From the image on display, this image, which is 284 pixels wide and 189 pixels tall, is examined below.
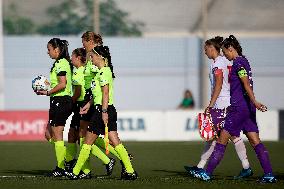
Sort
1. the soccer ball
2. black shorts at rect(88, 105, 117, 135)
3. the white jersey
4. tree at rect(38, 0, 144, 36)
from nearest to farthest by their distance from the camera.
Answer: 1. black shorts at rect(88, 105, 117, 135)
2. the white jersey
3. the soccer ball
4. tree at rect(38, 0, 144, 36)

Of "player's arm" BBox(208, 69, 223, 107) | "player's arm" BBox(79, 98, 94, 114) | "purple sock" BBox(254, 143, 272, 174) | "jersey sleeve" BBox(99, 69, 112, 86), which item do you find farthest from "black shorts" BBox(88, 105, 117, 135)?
"purple sock" BBox(254, 143, 272, 174)

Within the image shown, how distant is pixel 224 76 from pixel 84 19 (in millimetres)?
38237

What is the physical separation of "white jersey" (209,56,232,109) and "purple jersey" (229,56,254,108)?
1.74ft

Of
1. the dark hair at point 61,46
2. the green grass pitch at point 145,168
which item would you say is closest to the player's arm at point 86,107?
the dark hair at point 61,46

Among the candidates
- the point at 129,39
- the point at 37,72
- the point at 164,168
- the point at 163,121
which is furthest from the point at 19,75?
the point at 164,168

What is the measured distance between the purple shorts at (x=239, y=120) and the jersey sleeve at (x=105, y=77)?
5.90 ft

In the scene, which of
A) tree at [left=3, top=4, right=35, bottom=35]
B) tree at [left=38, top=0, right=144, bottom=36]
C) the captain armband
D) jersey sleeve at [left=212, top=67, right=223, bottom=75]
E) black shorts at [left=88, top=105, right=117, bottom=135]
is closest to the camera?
the captain armband

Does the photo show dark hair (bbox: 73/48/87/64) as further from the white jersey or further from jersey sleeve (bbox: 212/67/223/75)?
jersey sleeve (bbox: 212/67/223/75)

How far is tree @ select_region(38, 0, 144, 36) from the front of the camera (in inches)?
2114

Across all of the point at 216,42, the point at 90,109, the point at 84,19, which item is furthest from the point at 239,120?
the point at 84,19

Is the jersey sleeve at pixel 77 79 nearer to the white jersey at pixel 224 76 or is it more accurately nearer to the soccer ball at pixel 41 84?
the soccer ball at pixel 41 84

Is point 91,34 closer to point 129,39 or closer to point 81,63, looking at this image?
point 81,63

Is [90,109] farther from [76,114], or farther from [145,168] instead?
[145,168]

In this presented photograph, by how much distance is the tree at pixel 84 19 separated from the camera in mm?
53688
